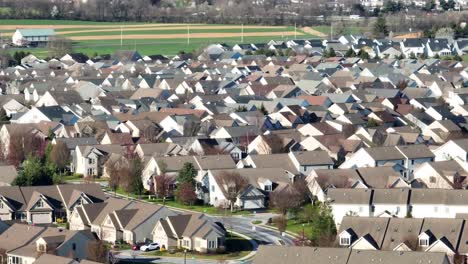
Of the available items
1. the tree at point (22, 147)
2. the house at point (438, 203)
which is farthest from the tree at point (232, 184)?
the tree at point (22, 147)

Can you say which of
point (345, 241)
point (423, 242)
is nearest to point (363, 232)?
point (345, 241)

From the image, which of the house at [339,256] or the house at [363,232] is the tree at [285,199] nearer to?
the house at [363,232]

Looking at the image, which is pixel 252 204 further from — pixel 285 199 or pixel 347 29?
pixel 347 29

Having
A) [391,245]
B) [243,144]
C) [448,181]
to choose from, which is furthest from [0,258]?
[243,144]

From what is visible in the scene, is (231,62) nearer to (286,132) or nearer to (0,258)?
(286,132)

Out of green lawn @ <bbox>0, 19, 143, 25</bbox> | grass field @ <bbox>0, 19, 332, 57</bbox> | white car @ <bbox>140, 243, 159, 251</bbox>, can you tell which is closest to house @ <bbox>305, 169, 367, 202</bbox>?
white car @ <bbox>140, 243, 159, 251</bbox>

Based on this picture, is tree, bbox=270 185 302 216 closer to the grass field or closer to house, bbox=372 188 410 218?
house, bbox=372 188 410 218
